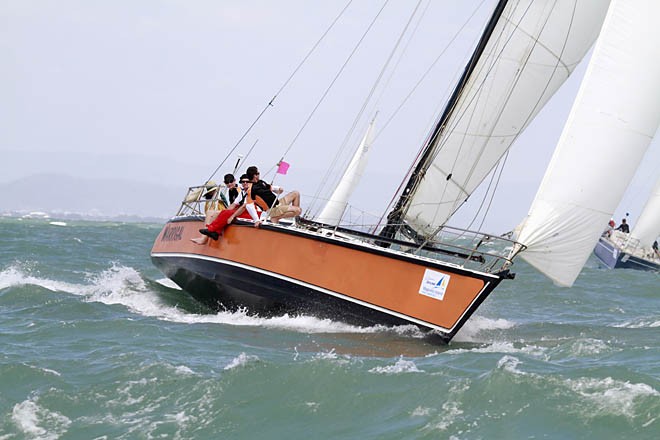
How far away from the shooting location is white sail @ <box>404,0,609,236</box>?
39.7 ft

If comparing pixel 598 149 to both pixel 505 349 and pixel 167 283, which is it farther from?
pixel 167 283

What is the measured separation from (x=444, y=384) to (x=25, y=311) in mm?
6483

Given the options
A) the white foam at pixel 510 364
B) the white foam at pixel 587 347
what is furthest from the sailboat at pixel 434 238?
the white foam at pixel 510 364

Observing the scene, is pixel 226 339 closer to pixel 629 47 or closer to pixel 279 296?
pixel 279 296

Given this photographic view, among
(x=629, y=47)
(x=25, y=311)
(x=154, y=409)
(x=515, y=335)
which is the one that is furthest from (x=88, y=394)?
(x=629, y=47)

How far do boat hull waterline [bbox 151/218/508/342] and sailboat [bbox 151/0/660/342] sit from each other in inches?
0.5

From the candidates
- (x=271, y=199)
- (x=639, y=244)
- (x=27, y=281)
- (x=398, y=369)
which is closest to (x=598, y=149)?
(x=398, y=369)

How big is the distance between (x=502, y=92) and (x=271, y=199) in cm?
330

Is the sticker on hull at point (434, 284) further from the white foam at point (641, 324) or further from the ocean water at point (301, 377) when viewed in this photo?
the white foam at point (641, 324)

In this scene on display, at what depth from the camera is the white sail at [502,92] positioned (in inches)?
477

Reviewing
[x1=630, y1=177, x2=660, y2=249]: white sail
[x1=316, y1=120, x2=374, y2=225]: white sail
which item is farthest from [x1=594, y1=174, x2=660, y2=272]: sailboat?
[x1=316, y1=120, x2=374, y2=225]: white sail

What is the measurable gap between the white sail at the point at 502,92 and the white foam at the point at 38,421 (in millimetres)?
6113

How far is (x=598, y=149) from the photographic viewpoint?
10.5 meters

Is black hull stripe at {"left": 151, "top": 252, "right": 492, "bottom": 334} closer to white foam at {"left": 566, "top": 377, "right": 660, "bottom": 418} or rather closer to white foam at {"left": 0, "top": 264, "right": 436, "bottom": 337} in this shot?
white foam at {"left": 0, "top": 264, "right": 436, "bottom": 337}
